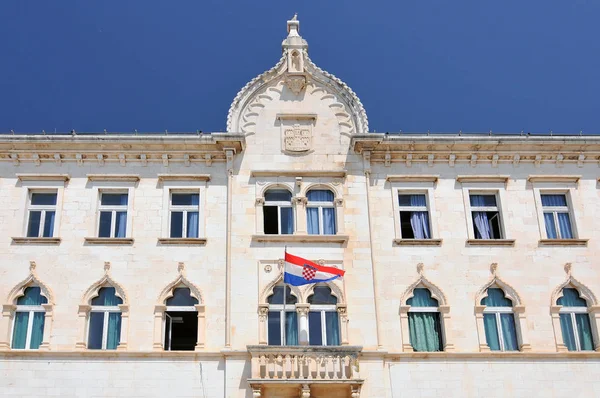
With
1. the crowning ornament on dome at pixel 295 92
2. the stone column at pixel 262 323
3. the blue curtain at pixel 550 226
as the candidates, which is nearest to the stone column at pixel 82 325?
the stone column at pixel 262 323

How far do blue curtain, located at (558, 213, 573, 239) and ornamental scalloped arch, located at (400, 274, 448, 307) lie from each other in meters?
5.15

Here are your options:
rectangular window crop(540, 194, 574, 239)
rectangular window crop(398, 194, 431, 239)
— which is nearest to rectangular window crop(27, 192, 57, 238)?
rectangular window crop(398, 194, 431, 239)

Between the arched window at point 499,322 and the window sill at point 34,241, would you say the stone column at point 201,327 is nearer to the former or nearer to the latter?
the window sill at point 34,241

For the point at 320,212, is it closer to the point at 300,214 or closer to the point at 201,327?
the point at 300,214

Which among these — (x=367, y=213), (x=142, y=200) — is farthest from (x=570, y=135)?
(x=142, y=200)

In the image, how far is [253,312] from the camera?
2719cm

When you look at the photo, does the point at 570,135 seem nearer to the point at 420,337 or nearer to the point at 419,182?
the point at 419,182

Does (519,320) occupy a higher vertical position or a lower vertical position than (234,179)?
→ lower

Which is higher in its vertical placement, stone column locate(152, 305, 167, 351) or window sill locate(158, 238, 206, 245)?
window sill locate(158, 238, 206, 245)

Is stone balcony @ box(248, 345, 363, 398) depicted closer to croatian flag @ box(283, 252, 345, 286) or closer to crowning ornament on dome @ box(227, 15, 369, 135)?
croatian flag @ box(283, 252, 345, 286)

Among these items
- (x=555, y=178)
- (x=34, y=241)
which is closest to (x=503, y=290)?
(x=555, y=178)

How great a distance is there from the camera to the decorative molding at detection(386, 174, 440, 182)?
97.1 feet

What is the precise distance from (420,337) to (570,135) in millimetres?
9351

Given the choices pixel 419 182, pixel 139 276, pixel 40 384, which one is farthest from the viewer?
pixel 419 182
